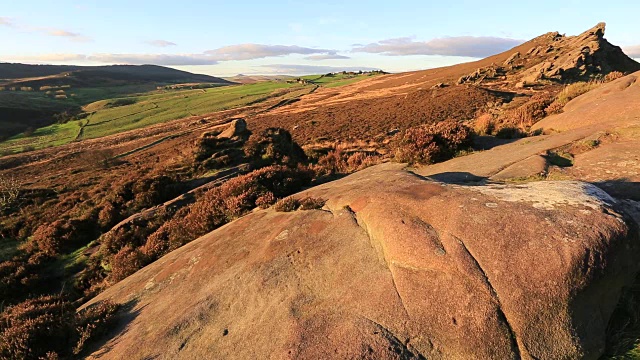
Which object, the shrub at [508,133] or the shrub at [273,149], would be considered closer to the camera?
the shrub at [508,133]

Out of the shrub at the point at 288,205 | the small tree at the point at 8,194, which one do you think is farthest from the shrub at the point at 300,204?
the small tree at the point at 8,194

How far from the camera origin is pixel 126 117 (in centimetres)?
Answer: 9362

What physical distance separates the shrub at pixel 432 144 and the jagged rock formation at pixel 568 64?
54.6 meters

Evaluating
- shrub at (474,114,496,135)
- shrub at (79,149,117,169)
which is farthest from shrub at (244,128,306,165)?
shrub at (79,149,117,169)

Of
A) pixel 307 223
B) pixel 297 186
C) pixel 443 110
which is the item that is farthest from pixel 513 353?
pixel 443 110

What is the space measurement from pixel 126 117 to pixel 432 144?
100902 mm

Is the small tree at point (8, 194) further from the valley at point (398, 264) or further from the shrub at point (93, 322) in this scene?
the shrub at point (93, 322)

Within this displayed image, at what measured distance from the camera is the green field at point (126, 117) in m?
74.2

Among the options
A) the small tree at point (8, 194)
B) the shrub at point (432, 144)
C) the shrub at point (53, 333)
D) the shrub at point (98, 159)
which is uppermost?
the shrub at point (432, 144)

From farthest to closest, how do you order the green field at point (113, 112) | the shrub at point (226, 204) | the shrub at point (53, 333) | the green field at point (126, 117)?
the green field at point (113, 112)
the green field at point (126, 117)
the shrub at point (226, 204)
the shrub at point (53, 333)

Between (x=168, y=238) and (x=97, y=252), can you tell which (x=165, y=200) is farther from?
(x=168, y=238)

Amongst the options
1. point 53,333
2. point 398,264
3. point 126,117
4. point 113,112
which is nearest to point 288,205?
point 398,264

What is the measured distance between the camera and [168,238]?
37.1 feet

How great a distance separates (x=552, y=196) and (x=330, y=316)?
4256mm
